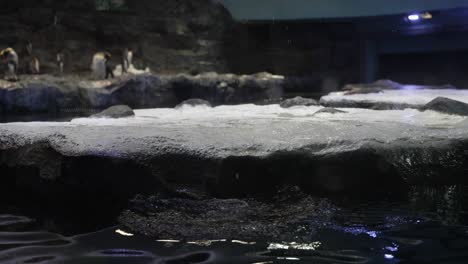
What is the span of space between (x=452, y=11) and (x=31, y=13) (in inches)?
512

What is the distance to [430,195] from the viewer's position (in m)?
2.40

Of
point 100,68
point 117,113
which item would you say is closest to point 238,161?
point 117,113

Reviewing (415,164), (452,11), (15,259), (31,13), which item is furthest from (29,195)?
(31,13)

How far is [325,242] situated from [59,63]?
13316 mm

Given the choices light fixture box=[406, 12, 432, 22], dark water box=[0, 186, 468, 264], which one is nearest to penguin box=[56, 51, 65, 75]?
light fixture box=[406, 12, 432, 22]

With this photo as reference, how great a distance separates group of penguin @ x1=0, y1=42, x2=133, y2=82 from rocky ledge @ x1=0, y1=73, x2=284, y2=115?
26.1 inches

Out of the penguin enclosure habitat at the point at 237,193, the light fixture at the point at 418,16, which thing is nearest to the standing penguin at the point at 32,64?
the penguin enclosure habitat at the point at 237,193

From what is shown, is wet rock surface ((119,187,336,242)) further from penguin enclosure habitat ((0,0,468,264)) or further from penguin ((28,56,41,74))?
penguin ((28,56,41,74))

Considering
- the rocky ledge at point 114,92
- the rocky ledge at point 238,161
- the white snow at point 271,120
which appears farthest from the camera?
the rocky ledge at point 114,92

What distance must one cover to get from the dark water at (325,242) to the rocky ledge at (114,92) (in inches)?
280

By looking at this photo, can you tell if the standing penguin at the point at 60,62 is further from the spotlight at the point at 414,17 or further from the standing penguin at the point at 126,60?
the spotlight at the point at 414,17

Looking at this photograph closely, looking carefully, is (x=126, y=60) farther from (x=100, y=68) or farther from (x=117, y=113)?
(x=117, y=113)

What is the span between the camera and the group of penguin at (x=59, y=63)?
35.2 feet

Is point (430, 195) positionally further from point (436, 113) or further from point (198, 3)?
point (198, 3)
